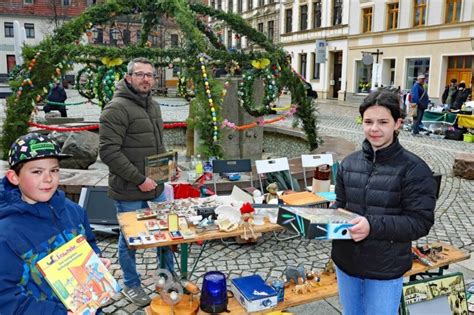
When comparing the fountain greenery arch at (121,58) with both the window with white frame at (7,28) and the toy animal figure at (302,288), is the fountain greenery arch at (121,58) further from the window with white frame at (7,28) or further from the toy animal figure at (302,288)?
the window with white frame at (7,28)

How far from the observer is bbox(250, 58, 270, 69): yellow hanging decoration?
282 inches

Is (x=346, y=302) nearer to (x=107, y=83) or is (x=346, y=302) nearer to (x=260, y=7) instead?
(x=107, y=83)

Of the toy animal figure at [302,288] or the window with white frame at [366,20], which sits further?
the window with white frame at [366,20]

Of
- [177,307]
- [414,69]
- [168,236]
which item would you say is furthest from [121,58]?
[414,69]

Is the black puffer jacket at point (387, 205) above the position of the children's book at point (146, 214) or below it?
above

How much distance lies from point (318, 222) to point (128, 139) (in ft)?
6.79

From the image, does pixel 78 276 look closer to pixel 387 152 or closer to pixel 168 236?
pixel 168 236

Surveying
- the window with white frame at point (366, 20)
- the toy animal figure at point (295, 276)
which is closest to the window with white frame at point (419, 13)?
the window with white frame at point (366, 20)

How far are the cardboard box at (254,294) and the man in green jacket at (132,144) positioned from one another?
896 millimetres

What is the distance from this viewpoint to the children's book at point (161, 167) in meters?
3.78

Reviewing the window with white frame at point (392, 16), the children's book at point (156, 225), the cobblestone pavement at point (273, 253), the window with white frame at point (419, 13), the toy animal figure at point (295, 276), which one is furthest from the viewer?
the window with white frame at point (392, 16)

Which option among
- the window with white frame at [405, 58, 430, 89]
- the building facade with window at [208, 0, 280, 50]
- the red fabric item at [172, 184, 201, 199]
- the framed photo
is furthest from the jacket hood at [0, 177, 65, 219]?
the building facade with window at [208, 0, 280, 50]

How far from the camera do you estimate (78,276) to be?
2037mm

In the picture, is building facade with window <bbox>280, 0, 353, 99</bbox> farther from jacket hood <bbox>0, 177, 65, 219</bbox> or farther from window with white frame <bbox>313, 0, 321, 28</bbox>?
jacket hood <bbox>0, 177, 65, 219</bbox>
